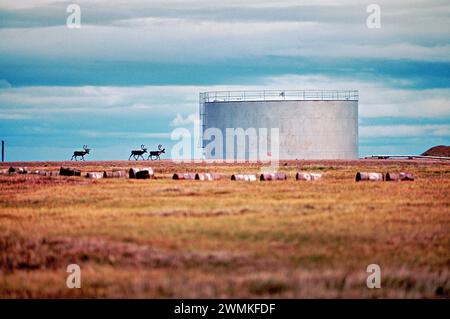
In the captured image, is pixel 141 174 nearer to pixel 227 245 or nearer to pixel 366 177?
pixel 366 177

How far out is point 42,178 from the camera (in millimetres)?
35969

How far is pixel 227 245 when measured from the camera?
1466cm

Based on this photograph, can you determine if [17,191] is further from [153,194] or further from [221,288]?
[221,288]

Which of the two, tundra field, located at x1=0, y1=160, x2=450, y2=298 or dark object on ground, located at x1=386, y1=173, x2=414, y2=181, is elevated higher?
dark object on ground, located at x1=386, y1=173, x2=414, y2=181

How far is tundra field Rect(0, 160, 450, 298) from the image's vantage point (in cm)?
1186

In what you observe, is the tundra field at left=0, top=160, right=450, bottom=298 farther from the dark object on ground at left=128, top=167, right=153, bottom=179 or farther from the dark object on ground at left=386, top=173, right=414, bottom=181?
the dark object on ground at left=128, top=167, right=153, bottom=179

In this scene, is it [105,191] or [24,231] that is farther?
[105,191]

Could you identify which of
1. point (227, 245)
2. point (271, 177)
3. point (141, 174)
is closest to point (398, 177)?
point (271, 177)

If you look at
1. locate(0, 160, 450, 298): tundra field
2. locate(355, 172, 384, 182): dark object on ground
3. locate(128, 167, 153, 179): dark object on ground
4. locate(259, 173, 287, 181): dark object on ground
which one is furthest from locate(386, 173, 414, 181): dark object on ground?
locate(128, 167, 153, 179): dark object on ground

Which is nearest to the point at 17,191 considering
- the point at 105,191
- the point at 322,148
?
the point at 105,191

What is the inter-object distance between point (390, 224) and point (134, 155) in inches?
2456

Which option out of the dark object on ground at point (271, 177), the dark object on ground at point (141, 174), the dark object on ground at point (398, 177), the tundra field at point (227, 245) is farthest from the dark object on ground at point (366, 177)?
the dark object on ground at point (141, 174)

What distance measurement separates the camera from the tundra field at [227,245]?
1186 cm

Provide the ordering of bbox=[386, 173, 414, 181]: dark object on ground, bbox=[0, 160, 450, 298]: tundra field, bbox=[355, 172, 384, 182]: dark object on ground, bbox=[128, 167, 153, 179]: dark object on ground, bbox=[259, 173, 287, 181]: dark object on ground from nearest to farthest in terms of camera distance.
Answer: bbox=[0, 160, 450, 298]: tundra field < bbox=[355, 172, 384, 182]: dark object on ground < bbox=[259, 173, 287, 181]: dark object on ground < bbox=[386, 173, 414, 181]: dark object on ground < bbox=[128, 167, 153, 179]: dark object on ground
